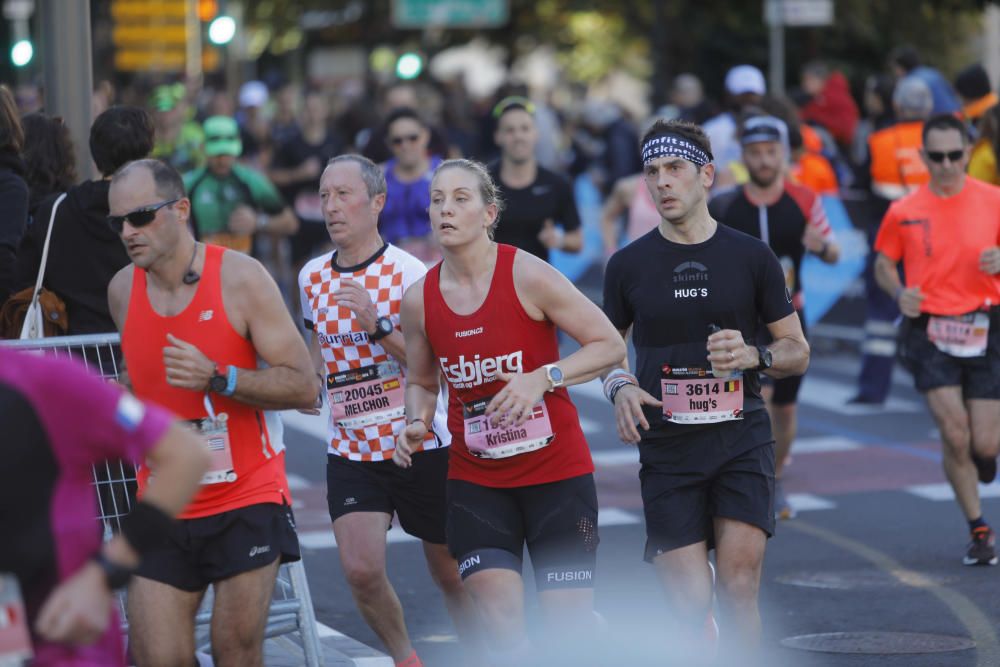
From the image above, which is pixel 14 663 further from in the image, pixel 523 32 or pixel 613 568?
pixel 523 32

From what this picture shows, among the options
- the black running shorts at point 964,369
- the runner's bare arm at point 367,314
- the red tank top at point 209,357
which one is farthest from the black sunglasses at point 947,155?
the red tank top at point 209,357

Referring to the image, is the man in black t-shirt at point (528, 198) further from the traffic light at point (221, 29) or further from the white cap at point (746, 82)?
the traffic light at point (221, 29)

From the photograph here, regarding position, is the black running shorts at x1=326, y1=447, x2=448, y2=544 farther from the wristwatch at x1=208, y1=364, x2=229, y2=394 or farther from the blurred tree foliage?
the blurred tree foliage

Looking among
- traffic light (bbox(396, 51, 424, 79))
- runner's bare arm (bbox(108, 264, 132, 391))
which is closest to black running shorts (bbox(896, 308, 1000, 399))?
runner's bare arm (bbox(108, 264, 132, 391))

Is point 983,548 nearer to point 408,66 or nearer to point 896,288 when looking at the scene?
Answer: point 896,288

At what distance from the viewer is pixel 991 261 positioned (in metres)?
8.75

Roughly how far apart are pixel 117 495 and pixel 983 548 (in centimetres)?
433

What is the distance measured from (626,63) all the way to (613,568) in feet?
162

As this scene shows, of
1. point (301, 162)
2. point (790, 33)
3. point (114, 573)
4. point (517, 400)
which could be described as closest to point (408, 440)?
point (517, 400)

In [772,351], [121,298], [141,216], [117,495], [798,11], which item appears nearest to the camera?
[141,216]

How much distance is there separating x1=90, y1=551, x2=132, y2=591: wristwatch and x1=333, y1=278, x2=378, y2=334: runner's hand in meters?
3.07

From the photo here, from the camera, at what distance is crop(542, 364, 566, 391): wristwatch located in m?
5.82

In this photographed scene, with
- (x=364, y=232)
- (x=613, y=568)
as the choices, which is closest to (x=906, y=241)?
(x=613, y=568)

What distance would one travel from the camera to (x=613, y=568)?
895 centimetres
